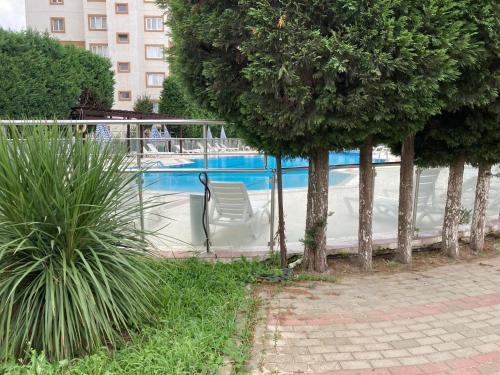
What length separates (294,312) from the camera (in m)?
3.51

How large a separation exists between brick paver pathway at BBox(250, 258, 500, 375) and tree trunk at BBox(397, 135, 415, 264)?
413 millimetres

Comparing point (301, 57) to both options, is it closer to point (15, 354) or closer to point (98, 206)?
point (98, 206)

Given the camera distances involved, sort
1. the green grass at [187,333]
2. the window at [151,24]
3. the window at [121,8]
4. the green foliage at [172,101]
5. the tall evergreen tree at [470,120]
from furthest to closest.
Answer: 1. the window at [151,24]
2. the window at [121,8]
3. the green foliage at [172,101]
4. the tall evergreen tree at [470,120]
5. the green grass at [187,333]

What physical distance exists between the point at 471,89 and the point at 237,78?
7.12ft

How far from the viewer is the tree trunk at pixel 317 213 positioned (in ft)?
14.1

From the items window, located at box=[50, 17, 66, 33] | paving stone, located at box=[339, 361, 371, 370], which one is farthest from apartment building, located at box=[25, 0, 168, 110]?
paving stone, located at box=[339, 361, 371, 370]

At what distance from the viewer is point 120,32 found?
1529 inches

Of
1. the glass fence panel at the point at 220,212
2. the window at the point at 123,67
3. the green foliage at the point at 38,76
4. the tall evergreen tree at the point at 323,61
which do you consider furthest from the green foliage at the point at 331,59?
the window at the point at 123,67

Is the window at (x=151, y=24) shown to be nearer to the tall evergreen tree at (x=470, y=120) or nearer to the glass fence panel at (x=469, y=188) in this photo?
the glass fence panel at (x=469, y=188)

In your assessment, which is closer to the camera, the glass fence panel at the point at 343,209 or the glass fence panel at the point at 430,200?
the glass fence panel at the point at 343,209

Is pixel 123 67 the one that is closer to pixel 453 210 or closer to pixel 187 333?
pixel 453 210

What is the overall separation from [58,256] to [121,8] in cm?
4146

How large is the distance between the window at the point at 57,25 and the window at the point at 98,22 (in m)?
3.17

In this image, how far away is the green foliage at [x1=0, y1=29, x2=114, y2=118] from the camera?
20.9 meters
